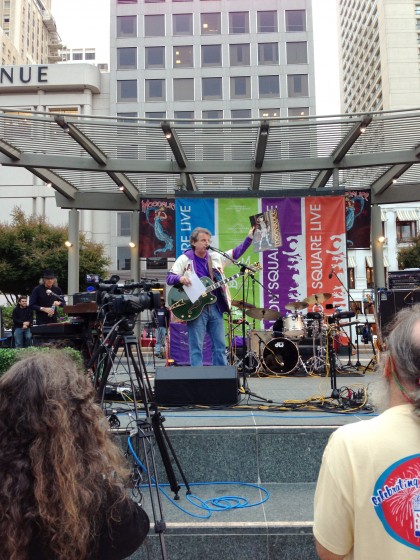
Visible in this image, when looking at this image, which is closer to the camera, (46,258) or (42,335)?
(42,335)

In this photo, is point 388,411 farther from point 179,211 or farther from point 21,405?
point 179,211

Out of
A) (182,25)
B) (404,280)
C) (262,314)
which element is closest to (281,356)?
(262,314)

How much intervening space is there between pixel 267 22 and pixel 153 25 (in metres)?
9.03

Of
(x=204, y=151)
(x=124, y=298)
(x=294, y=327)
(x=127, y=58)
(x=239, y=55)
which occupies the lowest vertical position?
(x=294, y=327)

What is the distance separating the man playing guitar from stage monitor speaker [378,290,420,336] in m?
3.17

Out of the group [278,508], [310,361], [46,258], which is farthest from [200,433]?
[46,258]

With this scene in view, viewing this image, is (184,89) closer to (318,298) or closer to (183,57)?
(183,57)

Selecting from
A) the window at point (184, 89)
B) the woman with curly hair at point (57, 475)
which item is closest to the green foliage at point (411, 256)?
the window at point (184, 89)

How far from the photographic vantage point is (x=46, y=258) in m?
22.2

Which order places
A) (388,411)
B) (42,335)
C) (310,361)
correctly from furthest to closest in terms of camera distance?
(310,361)
(42,335)
(388,411)

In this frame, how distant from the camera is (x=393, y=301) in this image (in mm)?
8016

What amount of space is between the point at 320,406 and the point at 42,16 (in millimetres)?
99853

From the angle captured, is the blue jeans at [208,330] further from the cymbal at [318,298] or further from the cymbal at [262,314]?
the cymbal at [318,298]

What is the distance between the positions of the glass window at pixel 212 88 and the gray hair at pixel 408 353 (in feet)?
130
